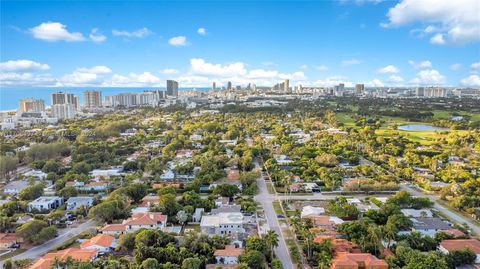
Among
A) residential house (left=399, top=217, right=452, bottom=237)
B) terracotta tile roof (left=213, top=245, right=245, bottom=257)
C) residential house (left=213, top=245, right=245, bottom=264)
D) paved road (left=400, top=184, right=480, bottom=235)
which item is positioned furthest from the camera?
paved road (left=400, top=184, right=480, bottom=235)

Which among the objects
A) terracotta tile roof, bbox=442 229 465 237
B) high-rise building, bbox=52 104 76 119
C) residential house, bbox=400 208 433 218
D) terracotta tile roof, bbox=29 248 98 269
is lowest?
terracotta tile roof, bbox=29 248 98 269

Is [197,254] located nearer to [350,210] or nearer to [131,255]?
[131,255]

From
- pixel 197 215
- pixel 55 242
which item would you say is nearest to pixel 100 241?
pixel 55 242

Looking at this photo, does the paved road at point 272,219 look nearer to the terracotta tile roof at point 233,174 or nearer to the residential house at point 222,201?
the terracotta tile roof at point 233,174

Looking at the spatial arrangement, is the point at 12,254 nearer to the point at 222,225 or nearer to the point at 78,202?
the point at 78,202

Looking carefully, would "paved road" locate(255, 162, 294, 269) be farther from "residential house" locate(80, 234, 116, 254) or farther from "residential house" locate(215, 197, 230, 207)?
"residential house" locate(80, 234, 116, 254)

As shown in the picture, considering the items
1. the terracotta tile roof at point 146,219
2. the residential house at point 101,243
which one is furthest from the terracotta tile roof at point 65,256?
the terracotta tile roof at point 146,219

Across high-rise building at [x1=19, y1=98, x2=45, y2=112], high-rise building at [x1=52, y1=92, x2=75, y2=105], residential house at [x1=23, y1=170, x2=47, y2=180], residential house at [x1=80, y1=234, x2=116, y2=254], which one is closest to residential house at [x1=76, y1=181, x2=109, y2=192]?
residential house at [x1=23, y1=170, x2=47, y2=180]

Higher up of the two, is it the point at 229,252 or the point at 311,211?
the point at 311,211
